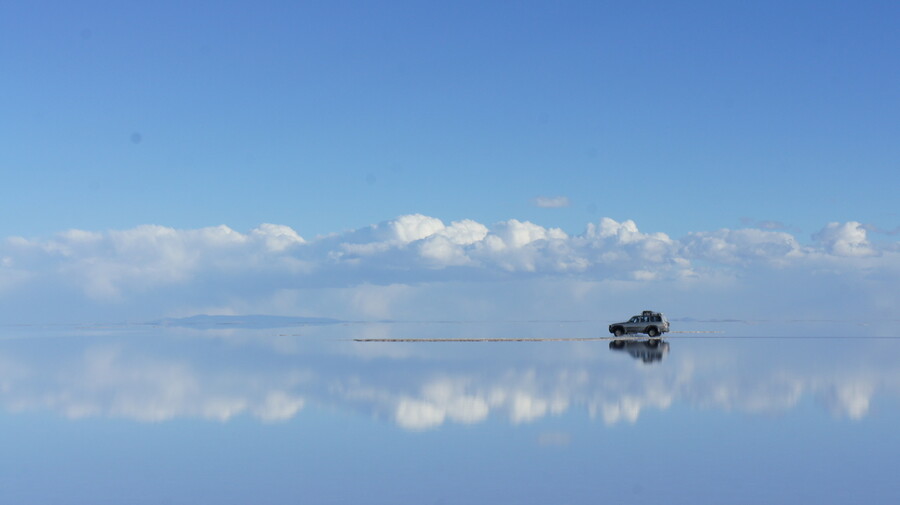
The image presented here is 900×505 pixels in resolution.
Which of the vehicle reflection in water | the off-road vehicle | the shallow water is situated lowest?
the shallow water

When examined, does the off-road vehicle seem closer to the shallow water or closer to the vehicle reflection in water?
the vehicle reflection in water

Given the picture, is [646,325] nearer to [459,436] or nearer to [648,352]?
[648,352]

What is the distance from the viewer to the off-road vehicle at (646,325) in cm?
8040

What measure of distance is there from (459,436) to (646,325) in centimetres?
6249

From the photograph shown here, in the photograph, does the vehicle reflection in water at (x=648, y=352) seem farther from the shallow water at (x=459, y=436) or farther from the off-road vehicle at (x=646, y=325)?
the off-road vehicle at (x=646, y=325)

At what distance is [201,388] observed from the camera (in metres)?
37.1

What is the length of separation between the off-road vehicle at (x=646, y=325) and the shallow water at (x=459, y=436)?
3617 cm

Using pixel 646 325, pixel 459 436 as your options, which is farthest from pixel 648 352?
pixel 459 436

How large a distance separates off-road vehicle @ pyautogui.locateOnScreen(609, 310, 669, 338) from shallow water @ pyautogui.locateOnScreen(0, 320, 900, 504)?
1424 inches

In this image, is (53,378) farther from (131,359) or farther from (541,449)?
(541,449)

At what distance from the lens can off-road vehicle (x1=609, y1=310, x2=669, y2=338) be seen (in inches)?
3165

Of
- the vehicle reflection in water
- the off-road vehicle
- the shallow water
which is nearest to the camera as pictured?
the shallow water

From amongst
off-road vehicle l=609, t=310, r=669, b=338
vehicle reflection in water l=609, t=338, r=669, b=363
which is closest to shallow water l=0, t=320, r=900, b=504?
vehicle reflection in water l=609, t=338, r=669, b=363

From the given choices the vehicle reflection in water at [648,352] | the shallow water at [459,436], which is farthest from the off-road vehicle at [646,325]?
the shallow water at [459,436]
